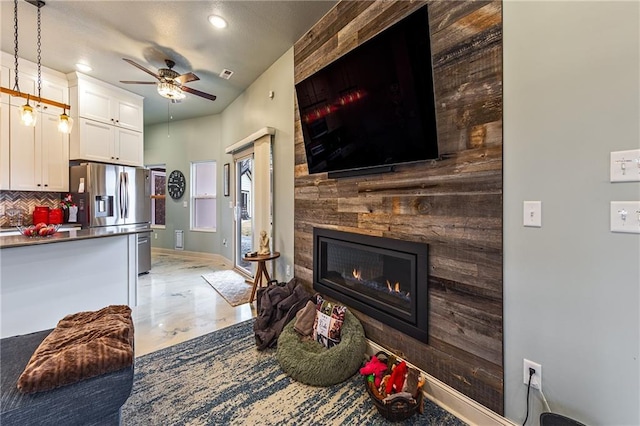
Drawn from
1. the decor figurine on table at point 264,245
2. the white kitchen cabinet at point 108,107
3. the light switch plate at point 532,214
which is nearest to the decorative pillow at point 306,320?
the decor figurine on table at point 264,245

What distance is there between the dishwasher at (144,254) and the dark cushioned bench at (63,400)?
360 cm

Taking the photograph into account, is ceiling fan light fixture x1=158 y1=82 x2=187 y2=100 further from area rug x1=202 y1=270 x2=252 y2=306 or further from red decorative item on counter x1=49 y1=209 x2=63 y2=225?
area rug x1=202 y1=270 x2=252 y2=306

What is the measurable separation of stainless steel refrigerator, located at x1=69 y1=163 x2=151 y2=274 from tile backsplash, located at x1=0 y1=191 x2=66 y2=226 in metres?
0.33

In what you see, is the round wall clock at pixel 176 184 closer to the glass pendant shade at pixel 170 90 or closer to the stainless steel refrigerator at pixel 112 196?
the stainless steel refrigerator at pixel 112 196

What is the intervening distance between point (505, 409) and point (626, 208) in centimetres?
112

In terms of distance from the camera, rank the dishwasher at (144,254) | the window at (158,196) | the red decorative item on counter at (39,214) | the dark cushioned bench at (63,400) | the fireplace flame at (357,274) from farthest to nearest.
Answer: the window at (158,196)
the dishwasher at (144,254)
the red decorative item on counter at (39,214)
the fireplace flame at (357,274)
the dark cushioned bench at (63,400)

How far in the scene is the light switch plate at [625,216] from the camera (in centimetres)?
107

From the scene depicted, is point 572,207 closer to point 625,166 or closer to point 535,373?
point 625,166

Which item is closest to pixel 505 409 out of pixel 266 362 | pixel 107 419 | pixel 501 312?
pixel 501 312

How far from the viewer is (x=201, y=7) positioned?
2.48m

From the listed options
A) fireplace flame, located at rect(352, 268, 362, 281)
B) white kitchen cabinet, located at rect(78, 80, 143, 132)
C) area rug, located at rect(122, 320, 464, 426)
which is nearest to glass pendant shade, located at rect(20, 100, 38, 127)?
white kitchen cabinet, located at rect(78, 80, 143, 132)

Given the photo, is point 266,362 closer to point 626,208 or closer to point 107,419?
point 107,419

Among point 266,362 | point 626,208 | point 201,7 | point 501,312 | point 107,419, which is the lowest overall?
point 266,362

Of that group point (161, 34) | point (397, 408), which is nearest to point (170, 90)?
point (161, 34)
